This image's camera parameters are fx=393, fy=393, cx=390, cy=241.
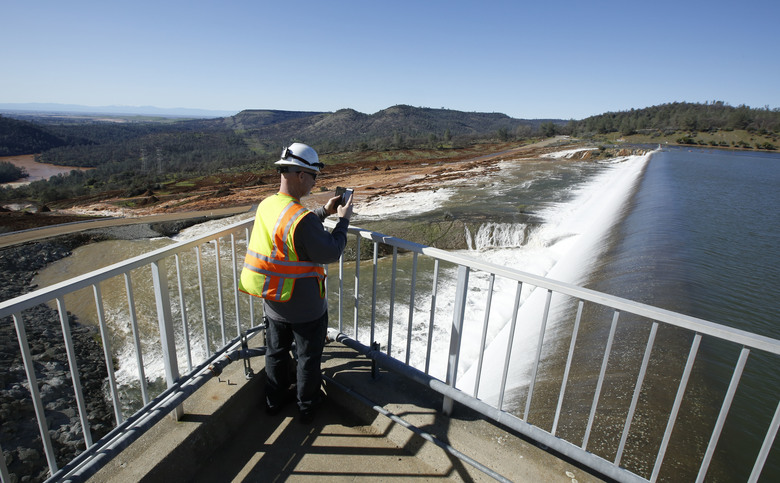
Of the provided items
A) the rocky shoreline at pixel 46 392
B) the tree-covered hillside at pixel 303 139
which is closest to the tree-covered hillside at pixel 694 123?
the tree-covered hillside at pixel 303 139

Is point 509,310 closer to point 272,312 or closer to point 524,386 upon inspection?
point 524,386

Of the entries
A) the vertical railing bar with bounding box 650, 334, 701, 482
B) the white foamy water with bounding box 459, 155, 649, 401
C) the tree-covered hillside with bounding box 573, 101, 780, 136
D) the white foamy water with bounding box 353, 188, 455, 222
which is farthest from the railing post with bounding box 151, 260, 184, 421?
the tree-covered hillside with bounding box 573, 101, 780, 136

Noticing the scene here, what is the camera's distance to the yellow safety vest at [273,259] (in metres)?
2.33

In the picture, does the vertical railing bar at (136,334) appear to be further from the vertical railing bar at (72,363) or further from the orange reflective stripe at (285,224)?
the orange reflective stripe at (285,224)

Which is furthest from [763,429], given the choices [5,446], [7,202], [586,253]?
[7,202]

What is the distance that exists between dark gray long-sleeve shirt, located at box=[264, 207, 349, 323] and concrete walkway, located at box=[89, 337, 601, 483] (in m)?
0.79

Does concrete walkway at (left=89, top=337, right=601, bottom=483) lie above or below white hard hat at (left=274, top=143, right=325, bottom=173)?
below

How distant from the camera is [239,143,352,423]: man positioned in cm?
229

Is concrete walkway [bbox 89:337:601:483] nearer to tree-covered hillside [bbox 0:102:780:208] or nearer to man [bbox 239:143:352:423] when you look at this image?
man [bbox 239:143:352:423]

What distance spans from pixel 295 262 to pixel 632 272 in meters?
7.47

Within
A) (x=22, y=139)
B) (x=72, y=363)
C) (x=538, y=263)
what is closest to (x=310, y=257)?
(x=72, y=363)

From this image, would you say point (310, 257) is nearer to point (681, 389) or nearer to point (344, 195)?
point (344, 195)

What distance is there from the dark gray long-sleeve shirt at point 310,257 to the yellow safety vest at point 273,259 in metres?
0.07

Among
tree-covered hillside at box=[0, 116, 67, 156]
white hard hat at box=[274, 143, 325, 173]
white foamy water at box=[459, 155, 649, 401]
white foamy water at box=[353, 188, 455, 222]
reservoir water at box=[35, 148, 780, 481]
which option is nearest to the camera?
white hard hat at box=[274, 143, 325, 173]
